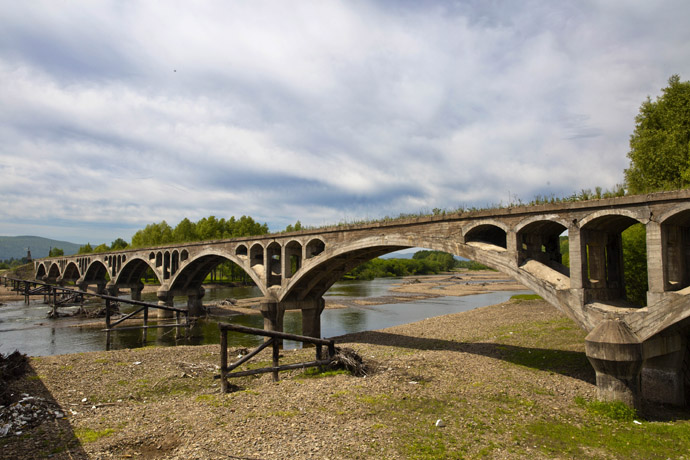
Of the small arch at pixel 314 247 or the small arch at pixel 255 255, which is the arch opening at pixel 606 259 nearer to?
the small arch at pixel 314 247

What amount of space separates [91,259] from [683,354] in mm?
86834

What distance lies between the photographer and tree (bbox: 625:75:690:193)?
2414 cm

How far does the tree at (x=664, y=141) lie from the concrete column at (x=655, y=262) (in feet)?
42.9

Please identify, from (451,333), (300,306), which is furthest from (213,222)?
(451,333)

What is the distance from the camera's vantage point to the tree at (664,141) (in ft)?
79.2

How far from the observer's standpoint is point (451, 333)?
27766mm

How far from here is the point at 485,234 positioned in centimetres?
2056

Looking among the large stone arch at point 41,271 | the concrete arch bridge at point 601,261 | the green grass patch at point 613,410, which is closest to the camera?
the green grass patch at point 613,410

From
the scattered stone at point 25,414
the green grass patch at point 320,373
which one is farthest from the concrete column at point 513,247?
the scattered stone at point 25,414

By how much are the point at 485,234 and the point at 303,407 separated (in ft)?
44.7

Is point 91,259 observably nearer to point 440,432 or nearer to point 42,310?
point 42,310

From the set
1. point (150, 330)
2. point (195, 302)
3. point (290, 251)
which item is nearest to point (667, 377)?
point (290, 251)

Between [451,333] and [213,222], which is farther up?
[213,222]

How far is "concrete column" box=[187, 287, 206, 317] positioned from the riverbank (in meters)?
31.7
